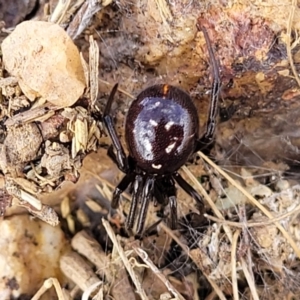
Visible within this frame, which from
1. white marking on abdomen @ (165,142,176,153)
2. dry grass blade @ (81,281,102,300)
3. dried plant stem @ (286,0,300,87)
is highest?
dried plant stem @ (286,0,300,87)

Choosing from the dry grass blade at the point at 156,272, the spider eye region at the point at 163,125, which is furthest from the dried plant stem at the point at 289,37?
the dry grass blade at the point at 156,272

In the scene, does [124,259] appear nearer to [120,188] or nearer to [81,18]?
[120,188]

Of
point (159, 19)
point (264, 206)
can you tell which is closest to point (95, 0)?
point (159, 19)

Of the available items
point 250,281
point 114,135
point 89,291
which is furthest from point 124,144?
point 250,281

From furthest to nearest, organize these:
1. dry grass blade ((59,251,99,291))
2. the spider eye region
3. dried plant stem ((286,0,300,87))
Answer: dry grass blade ((59,251,99,291)) < the spider eye region < dried plant stem ((286,0,300,87))

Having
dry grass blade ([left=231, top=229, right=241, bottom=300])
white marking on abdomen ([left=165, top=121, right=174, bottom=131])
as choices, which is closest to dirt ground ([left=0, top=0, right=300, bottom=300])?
dry grass blade ([left=231, top=229, right=241, bottom=300])

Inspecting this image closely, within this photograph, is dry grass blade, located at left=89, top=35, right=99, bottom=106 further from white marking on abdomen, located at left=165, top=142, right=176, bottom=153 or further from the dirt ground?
white marking on abdomen, located at left=165, top=142, right=176, bottom=153
